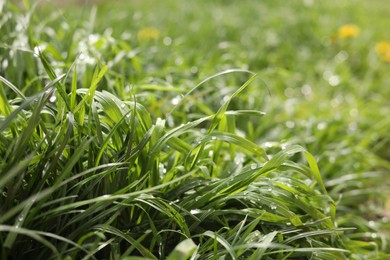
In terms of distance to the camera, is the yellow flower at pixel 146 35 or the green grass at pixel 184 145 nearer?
the green grass at pixel 184 145

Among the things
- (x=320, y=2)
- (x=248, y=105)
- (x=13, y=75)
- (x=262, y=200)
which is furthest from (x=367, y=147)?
(x=320, y=2)

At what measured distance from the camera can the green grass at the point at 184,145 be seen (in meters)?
1.51

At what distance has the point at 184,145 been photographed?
1.88m

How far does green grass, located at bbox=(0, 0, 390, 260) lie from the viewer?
1509 mm

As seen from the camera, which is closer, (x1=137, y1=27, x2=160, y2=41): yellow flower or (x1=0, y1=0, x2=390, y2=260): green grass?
(x1=0, y1=0, x2=390, y2=260): green grass

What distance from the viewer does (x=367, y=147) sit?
3064 mm

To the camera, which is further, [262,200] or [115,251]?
[262,200]

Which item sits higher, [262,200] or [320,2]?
[262,200]

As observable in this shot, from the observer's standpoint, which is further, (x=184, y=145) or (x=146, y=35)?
(x=146, y=35)

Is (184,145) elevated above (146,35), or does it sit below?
above

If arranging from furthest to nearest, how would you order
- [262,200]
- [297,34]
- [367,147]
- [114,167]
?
[297,34]
[367,147]
[262,200]
[114,167]

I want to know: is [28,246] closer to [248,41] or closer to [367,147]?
[367,147]

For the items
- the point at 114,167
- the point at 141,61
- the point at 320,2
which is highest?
the point at 114,167

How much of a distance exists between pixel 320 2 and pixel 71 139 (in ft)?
16.2
